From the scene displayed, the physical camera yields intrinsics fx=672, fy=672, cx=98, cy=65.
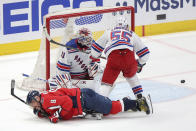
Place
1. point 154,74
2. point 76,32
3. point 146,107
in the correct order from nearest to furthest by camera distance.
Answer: point 146,107 < point 76,32 < point 154,74

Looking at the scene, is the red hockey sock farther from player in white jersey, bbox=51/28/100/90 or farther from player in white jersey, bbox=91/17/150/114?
player in white jersey, bbox=51/28/100/90

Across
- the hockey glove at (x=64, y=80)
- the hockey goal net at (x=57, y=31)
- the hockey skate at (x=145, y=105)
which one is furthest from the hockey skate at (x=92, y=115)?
the hockey goal net at (x=57, y=31)

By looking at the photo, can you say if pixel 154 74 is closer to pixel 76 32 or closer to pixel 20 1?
pixel 76 32

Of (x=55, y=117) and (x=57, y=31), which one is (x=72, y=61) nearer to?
(x=57, y=31)

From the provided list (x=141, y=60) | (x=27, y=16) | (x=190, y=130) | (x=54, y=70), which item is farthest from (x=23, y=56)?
(x=190, y=130)

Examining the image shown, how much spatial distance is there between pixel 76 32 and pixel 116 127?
4.63ft

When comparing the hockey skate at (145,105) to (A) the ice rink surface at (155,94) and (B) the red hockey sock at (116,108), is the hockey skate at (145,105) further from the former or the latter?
(B) the red hockey sock at (116,108)

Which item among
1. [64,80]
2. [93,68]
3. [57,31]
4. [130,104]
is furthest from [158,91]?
[57,31]

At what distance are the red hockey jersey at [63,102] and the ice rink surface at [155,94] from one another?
108 mm

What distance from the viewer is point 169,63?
862cm

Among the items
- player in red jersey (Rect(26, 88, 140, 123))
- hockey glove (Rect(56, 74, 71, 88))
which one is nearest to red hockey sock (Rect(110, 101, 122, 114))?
player in red jersey (Rect(26, 88, 140, 123))

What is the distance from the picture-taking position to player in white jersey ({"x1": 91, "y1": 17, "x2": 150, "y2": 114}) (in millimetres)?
6523

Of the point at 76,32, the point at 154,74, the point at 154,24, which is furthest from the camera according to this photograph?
the point at 154,24

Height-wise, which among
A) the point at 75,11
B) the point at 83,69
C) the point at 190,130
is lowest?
the point at 190,130
